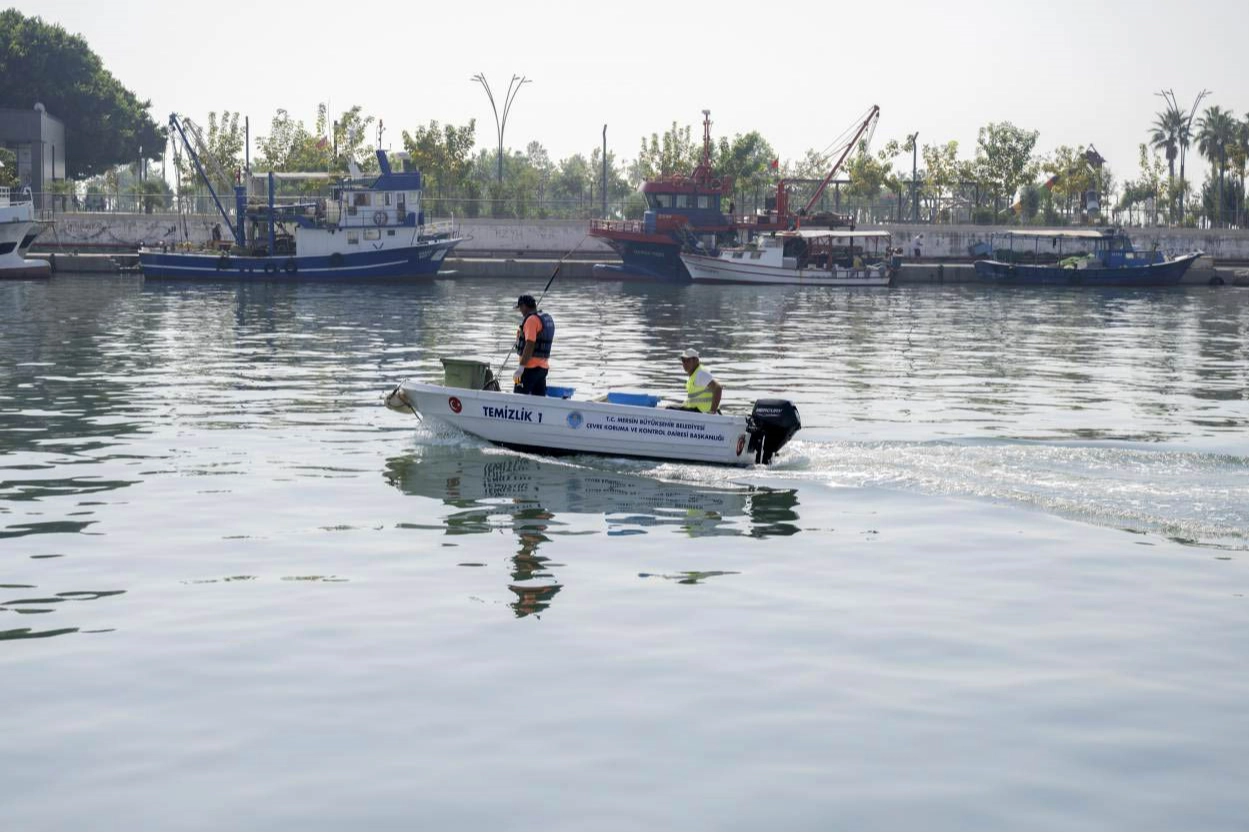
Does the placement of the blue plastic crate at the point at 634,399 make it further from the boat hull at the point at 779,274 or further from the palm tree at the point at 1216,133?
the palm tree at the point at 1216,133

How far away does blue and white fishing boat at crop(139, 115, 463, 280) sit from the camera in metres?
71.9

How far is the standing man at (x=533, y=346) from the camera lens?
20672mm

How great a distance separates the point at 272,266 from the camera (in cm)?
7138

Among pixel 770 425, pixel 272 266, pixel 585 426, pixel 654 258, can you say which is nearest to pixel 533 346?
pixel 585 426

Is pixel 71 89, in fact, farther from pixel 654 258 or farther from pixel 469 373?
pixel 469 373

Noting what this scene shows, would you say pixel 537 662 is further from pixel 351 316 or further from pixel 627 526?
pixel 351 316

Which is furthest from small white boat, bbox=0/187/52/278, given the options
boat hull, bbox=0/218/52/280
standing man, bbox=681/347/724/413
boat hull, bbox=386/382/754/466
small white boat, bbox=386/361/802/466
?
standing man, bbox=681/347/724/413

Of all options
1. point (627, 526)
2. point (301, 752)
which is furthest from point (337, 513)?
point (301, 752)

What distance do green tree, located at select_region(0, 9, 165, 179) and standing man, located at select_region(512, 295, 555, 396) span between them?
104 metres

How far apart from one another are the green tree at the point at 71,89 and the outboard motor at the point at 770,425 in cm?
10661

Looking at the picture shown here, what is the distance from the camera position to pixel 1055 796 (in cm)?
875

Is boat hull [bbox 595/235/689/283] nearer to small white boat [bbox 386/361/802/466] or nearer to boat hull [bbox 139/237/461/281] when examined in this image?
boat hull [bbox 139/237/461/281]

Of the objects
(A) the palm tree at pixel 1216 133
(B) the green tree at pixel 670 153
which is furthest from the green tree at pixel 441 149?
(A) the palm tree at pixel 1216 133

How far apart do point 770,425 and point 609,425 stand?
2376 millimetres
